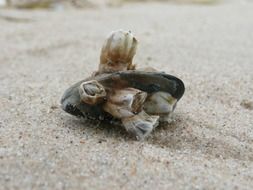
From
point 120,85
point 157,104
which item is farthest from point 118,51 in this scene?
point 157,104

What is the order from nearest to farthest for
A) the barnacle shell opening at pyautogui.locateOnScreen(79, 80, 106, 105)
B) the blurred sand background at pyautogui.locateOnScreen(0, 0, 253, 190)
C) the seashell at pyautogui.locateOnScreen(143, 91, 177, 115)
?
the blurred sand background at pyautogui.locateOnScreen(0, 0, 253, 190) < the barnacle shell opening at pyautogui.locateOnScreen(79, 80, 106, 105) < the seashell at pyautogui.locateOnScreen(143, 91, 177, 115)

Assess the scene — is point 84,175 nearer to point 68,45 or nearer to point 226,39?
point 68,45

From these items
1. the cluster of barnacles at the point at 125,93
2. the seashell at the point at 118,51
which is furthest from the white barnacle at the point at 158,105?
the seashell at the point at 118,51

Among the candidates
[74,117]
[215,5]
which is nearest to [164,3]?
[215,5]

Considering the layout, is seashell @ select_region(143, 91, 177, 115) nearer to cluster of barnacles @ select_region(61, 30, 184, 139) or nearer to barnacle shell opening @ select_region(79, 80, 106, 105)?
cluster of barnacles @ select_region(61, 30, 184, 139)

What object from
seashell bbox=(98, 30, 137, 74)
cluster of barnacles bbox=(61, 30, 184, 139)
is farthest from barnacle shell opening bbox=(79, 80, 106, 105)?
seashell bbox=(98, 30, 137, 74)
